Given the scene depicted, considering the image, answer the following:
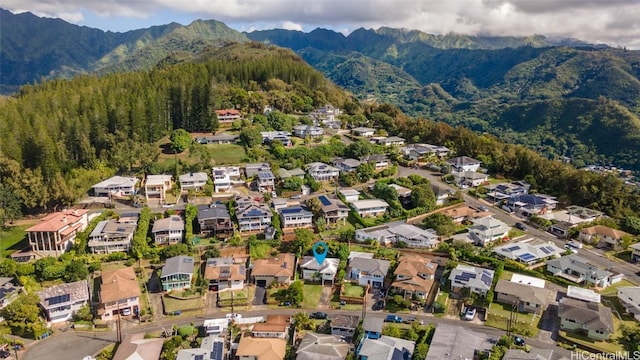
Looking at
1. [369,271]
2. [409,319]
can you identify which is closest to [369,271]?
[369,271]

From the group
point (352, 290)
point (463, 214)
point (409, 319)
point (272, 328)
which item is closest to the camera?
point (272, 328)

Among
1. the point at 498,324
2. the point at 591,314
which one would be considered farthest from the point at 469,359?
the point at 591,314

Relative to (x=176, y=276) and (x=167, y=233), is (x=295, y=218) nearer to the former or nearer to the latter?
(x=167, y=233)

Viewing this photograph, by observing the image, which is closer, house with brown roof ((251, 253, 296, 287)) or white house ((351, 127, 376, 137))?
house with brown roof ((251, 253, 296, 287))

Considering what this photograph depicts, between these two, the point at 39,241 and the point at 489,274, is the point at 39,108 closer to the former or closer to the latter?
the point at 39,241

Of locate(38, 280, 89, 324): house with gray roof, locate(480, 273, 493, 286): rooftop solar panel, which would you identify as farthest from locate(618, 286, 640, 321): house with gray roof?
locate(38, 280, 89, 324): house with gray roof

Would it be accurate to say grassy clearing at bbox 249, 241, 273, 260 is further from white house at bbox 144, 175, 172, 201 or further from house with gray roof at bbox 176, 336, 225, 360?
white house at bbox 144, 175, 172, 201
